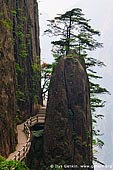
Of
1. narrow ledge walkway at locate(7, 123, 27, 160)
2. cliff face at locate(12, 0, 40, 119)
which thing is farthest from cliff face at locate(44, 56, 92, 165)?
cliff face at locate(12, 0, 40, 119)

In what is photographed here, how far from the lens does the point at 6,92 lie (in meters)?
22.5

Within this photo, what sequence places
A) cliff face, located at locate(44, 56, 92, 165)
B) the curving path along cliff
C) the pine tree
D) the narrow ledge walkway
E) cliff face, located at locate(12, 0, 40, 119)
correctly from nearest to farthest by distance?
the curving path along cliff
cliff face, located at locate(44, 56, 92, 165)
the narrow ledge walkway
the pine tree
cliff face, located at locate(12, 0, 40, 119)

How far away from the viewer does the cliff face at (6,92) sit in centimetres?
2119

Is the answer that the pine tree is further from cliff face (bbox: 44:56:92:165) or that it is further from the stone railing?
the stone railing

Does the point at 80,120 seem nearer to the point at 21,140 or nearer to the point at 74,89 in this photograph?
the point at 74,89

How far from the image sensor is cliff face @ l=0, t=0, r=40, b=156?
72.1 feet

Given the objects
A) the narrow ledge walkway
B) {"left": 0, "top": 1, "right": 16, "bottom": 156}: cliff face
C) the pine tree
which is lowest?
the narrow ledge walkway

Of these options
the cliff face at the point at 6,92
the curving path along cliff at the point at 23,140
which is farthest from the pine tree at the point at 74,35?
the curving path along cliff at the point at 23,140

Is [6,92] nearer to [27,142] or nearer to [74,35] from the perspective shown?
[27,142]

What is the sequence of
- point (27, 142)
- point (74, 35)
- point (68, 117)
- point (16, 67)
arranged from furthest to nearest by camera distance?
point (16, 67), point (74, 35), point (68, 117), point (27, 142)

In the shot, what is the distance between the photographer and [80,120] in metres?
24.8

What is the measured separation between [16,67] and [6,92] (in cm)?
932

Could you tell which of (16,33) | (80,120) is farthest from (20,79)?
(80,120)

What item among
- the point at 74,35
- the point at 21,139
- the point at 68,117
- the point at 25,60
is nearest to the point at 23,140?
the point at 21,139
